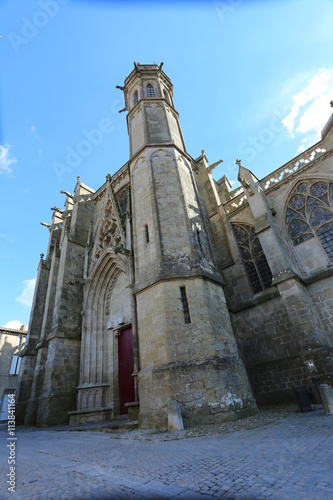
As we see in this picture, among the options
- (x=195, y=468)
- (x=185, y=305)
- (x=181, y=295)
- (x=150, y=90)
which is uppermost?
(x=150, y=90)

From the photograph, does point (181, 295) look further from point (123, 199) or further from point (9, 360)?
point (9, 360)

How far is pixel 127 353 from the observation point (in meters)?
10.3

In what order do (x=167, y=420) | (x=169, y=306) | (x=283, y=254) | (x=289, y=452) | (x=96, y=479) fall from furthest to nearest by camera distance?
(x=283, y=254) < (x=169, y=306) < (x=167, y=420) < (x=289, y=452) < (x=96, y=479)

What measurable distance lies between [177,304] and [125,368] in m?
4.99

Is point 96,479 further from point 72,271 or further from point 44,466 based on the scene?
point 72,271

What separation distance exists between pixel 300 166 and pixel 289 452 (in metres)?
10.7

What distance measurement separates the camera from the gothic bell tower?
18.8 feet

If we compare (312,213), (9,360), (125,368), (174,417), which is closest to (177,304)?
(174,417)

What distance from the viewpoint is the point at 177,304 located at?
22.7ft

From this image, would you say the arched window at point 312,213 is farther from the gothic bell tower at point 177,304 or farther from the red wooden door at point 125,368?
the red wooden door at point 125,368

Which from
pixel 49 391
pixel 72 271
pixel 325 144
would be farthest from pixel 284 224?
pixel 49 391

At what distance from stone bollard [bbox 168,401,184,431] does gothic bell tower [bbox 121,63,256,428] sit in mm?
210

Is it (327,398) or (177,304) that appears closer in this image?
(327,398)

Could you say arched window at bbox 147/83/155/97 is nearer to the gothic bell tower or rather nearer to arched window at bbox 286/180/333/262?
the gothic bell tower
